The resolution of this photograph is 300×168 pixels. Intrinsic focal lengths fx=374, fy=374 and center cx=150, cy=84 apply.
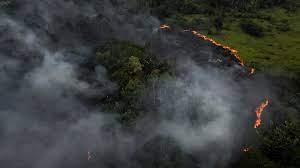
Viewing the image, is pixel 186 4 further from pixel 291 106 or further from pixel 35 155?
pixel 35 155

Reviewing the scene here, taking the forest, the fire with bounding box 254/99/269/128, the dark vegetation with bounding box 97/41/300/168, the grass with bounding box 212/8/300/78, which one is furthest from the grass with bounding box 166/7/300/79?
the dark vegetation with bounding box 97/41/300/168

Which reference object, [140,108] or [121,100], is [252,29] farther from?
[140,108]

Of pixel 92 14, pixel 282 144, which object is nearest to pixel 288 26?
pixel 92 14

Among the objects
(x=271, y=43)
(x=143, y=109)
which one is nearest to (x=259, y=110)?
(x=143, y=109)

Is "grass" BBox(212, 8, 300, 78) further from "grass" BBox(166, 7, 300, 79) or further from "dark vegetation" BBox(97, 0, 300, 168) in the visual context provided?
"dark vegetation" BBox(97, 0, 300, 168)

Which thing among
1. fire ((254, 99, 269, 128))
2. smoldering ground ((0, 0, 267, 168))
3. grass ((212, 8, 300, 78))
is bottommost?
grass ((212, 8, 300, 78))

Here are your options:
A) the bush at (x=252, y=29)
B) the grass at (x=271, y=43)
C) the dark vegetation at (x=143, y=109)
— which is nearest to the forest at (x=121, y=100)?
the dark vegetation at (x=143, y=109)
